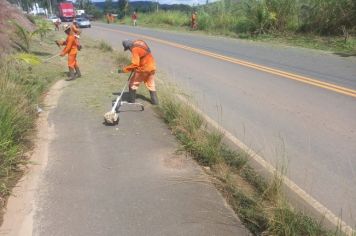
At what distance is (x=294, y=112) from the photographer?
7742mm

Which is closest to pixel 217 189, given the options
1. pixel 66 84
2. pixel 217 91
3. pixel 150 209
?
pixel 150 209

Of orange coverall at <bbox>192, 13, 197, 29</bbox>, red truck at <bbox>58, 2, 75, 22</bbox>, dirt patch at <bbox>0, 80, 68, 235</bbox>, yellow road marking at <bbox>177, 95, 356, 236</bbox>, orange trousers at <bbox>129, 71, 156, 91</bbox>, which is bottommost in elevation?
red truck at <bbox>58, 2, 75, 22</bbox>

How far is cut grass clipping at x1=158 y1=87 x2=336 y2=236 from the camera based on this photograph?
144 inches

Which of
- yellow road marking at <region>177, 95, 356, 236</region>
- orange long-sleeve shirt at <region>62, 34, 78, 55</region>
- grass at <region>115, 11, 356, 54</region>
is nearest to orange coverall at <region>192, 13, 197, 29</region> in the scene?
grass at <region>115, 11, 356, 54</region>

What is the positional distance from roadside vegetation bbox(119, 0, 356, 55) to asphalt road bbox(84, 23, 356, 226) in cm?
501

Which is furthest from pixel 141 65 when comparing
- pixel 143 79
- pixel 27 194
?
pixel 27 194

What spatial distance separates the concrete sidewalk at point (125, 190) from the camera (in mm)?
4027

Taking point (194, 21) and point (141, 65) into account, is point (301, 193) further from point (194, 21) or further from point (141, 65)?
point (194, 21)

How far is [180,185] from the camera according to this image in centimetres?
484

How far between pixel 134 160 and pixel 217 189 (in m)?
1.34

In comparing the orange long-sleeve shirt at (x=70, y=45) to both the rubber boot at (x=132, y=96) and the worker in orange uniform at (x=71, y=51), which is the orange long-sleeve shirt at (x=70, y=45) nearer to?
the worker in orange uniform at (x=71, y=51)

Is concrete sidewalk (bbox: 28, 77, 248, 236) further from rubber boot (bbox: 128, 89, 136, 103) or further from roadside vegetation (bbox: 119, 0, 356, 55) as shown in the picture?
roadside vegetation (bbox: 119, 0, 356, 55)

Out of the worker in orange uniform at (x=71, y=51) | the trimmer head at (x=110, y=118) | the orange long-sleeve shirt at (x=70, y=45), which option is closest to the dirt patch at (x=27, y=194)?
the trimmer head at (x=110, y=118)

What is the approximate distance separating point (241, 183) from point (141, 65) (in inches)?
162
